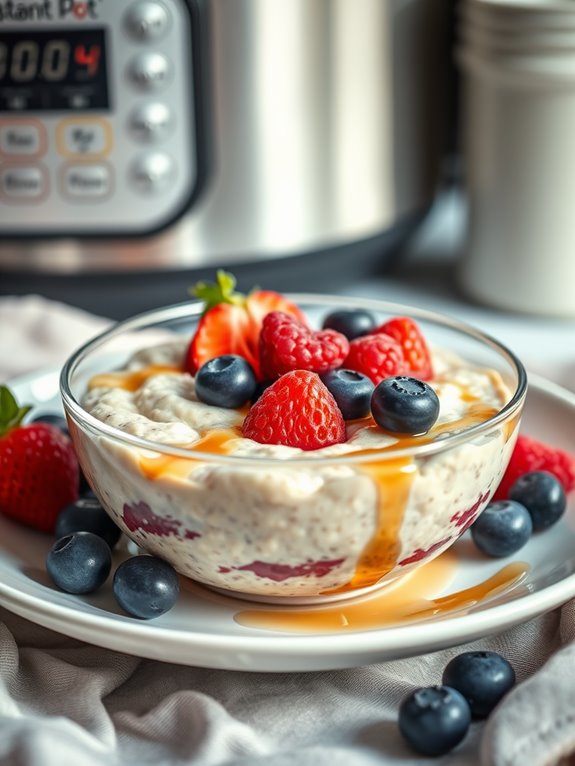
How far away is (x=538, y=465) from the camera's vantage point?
3.07 ft

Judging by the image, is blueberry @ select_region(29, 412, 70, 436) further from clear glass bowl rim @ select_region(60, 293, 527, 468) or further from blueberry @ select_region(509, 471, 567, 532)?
blueberry @ select_region(509, 471, 567, 532)

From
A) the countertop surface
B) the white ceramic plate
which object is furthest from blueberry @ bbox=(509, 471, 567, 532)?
the countertop surface

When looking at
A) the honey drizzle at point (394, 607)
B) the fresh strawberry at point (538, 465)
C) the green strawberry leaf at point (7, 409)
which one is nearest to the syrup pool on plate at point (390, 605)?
the honey drizzle at point (394, 607)

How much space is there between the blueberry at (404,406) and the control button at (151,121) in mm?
512

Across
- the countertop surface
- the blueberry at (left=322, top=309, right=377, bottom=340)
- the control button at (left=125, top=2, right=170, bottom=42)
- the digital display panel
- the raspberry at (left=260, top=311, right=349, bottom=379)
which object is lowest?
the countertop surface

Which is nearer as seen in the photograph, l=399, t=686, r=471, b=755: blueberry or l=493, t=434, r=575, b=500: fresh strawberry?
l=399, t=686, r=471, b=755: blueberry

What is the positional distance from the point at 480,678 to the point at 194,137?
68cm

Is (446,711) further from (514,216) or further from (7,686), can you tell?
(514,216)

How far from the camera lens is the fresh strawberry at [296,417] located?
0.75 meters

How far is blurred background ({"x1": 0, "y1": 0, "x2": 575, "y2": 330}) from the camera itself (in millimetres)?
1136

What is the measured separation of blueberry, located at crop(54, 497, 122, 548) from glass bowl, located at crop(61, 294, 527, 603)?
54mm

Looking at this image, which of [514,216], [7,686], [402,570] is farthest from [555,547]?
[514,216]

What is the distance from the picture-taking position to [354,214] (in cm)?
128

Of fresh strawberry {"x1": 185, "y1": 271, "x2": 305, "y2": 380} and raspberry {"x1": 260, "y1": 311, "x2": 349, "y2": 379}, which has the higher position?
raspberry {"x1": 260, "y1": 311, "x2": 349, "y2": 379}
